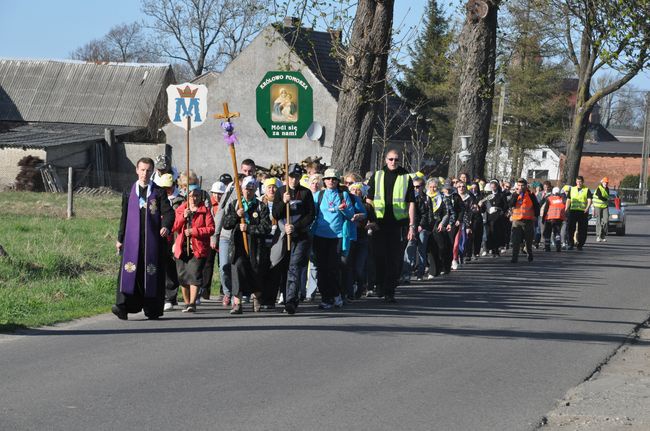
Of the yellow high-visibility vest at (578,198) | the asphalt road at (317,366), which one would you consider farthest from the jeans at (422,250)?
the yellow high-visibility vest at (578,198)

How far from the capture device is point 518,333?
12578mm

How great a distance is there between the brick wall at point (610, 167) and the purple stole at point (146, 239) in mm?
99792

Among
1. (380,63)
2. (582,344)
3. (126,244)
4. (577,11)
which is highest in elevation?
(577,11)

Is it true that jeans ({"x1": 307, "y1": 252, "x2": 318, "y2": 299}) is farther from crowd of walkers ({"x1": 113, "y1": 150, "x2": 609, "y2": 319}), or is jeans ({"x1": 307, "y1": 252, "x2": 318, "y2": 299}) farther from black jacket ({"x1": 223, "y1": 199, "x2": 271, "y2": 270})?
black jacket ({"x1": 223, "y1": 199, "x2": 271, "y2": 270})

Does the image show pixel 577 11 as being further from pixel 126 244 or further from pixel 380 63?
pixel 126 244

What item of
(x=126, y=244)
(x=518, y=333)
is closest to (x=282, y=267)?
(x=126, y=244)

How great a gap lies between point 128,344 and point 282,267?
3.84m

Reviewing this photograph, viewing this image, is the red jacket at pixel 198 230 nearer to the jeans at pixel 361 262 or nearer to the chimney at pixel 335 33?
the jeans at pixel 361 262

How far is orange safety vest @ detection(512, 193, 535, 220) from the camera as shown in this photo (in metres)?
24.8

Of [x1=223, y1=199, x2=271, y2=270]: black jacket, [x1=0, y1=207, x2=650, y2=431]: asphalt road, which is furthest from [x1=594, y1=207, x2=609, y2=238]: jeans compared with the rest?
[x1=223, y1=199, x2=271, y2=270]: black jacket

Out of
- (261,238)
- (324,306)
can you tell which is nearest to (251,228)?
(261,238)

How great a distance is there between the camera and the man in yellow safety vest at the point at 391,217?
50.6 ft

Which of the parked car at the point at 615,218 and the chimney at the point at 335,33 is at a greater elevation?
the chimney at the point at 335,33

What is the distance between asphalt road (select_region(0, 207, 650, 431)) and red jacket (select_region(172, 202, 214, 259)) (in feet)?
2.45
